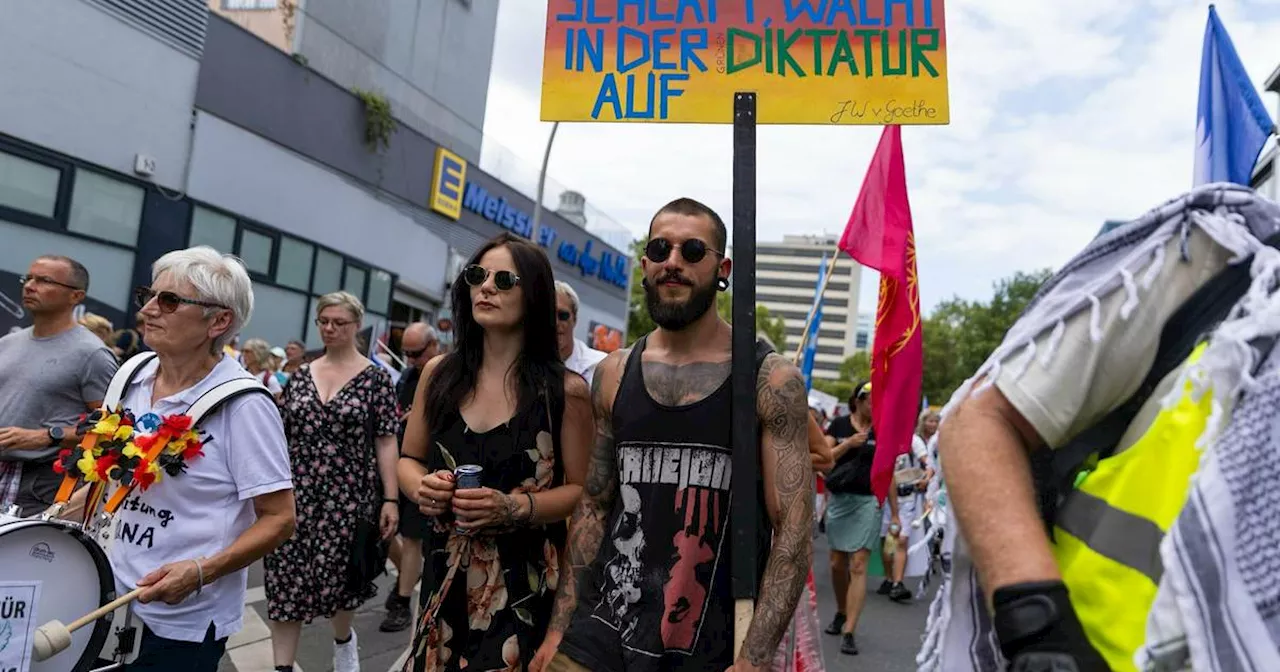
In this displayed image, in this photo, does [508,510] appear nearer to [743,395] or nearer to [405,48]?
[743,395]

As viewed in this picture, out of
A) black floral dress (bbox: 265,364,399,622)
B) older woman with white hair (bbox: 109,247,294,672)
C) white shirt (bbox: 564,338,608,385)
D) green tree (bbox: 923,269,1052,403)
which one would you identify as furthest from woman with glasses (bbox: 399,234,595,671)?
green tree (bbox: 923,269,1052,403)

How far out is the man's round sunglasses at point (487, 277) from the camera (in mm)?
3148

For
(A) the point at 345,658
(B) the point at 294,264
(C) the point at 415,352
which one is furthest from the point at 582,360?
(B) the point at 294,264

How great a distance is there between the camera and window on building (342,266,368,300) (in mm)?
18469

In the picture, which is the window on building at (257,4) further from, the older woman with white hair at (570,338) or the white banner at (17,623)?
the white banner at (17,623)

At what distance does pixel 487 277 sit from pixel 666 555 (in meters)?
1.16

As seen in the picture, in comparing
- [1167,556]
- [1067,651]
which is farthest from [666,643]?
[1167,556]

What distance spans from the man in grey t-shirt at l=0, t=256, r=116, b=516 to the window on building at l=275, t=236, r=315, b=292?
40.8 ft

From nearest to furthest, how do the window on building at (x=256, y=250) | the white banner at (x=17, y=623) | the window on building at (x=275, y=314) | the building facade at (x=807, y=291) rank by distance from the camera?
the white banner at (x=17, y=623) < the window on building at (x=256, y=250) < the window on building at (x=275, y=314) < the building facade at (x=807, y=291)

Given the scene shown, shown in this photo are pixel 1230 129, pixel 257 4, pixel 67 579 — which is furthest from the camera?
pixel 257 4

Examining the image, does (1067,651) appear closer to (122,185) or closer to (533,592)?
(533,592)

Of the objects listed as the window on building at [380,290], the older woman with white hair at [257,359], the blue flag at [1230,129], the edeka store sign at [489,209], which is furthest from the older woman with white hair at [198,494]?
the window on building at [380,290]

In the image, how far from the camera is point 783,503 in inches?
100.0

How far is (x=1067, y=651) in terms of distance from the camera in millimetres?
1308
